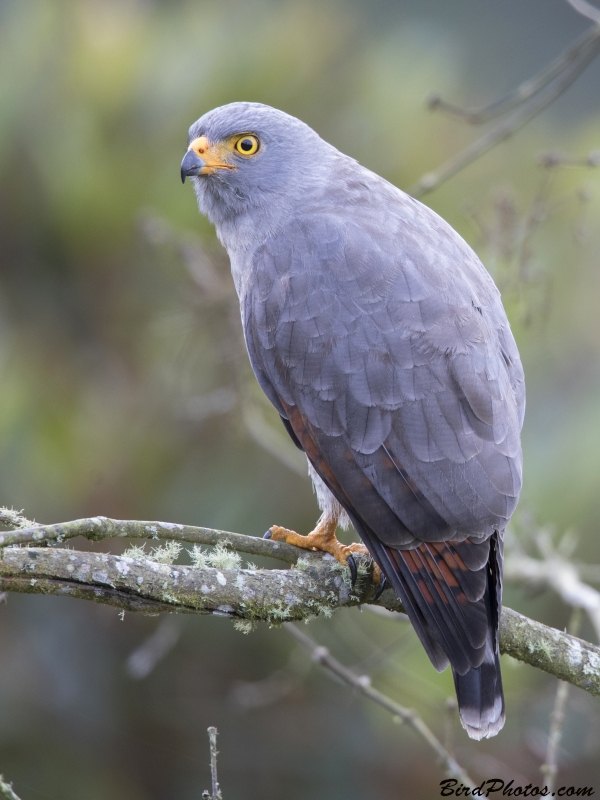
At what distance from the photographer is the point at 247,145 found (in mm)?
3744

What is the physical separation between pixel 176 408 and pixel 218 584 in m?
3.28

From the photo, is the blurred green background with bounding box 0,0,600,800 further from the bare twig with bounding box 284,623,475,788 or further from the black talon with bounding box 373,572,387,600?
the black talon with bounding box 373,572,387,600

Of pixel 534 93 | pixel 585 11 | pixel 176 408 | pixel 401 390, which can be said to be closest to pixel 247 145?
pixel 534 93

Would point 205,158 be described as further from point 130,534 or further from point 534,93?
point 130,534

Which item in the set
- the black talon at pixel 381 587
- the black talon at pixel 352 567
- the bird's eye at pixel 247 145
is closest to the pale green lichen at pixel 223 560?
the black talon at pixel 352 567

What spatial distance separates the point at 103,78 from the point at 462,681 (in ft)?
18.7

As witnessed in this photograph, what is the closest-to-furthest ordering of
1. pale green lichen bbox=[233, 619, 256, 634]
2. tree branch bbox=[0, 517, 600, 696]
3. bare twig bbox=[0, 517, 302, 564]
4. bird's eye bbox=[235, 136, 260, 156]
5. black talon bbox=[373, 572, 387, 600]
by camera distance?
bare twig bbox=[0, 517, 302, 564] → tree branch bbox=[0, 517, 600, 696] → pale green lichen bbox=[233, 619, 256, 634] → black talon bbox=[373, 572, 387, 600] → bird's eye bbox=[235, 136, 260, 156]

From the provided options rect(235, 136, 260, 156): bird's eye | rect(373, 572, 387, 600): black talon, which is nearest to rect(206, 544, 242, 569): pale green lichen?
rect(373, 572, 387, 600): black talon

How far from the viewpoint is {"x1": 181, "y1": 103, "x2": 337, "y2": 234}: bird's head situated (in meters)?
3.68

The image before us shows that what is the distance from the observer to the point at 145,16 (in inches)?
287

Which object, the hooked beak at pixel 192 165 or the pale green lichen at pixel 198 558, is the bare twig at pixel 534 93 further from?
the pale green lichen at pixel 198 558

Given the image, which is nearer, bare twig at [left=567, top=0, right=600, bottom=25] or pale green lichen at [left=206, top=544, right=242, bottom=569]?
pale green lichen at [left=206, top=544, right=242, bottom=569]

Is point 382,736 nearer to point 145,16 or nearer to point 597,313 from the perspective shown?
point 597,313

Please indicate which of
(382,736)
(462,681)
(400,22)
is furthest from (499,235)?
(400,22)
